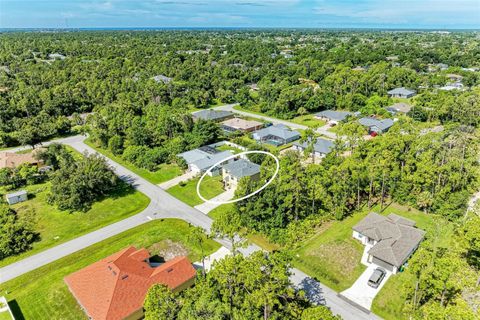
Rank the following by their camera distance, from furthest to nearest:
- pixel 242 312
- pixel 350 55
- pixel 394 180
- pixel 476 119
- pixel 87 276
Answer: pixel 350 55 → pixel 476 119 → pixel 394 180 → pixel 87 276 → pixel 242 312

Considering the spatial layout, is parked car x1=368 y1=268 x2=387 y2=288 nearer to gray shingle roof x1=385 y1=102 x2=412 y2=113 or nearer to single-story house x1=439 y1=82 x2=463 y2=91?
gray shingle roof x1=385 y1=102 x2=412 y2=113

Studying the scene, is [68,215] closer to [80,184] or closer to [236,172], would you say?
[80,184]

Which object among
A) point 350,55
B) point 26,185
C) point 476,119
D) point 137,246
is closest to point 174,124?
point 26,185

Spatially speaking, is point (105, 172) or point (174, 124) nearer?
point (105, 172)

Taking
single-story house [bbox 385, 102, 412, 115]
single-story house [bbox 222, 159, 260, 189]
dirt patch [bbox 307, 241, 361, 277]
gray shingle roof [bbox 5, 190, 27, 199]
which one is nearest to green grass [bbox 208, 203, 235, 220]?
single-story house [bbox 222, 159, 260, 189]

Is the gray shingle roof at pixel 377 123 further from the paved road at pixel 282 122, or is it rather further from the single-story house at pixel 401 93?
the single-story house at pixel 401 93

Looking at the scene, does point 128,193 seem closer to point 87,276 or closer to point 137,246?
point 137,246
